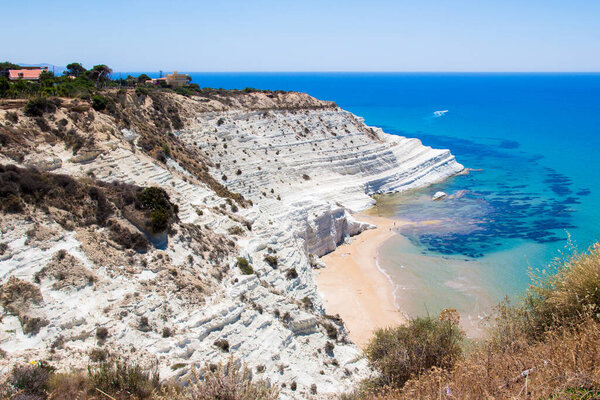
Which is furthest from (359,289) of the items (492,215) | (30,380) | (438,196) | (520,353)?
(438,196)

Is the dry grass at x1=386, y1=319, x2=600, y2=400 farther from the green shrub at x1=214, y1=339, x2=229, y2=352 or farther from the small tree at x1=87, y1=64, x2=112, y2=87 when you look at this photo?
the small tree at x1=87, y1=64, x2=112, y2=87

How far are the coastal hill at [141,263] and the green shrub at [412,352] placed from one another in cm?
281

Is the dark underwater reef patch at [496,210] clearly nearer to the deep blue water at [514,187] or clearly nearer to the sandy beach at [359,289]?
the deep blue water at [514,187]

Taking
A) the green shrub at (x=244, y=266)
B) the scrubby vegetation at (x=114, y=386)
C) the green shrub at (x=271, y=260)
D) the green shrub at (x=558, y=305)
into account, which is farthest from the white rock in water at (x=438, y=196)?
the scrubby vegetation at (x=114, y=386)

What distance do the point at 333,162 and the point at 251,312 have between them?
35506mm

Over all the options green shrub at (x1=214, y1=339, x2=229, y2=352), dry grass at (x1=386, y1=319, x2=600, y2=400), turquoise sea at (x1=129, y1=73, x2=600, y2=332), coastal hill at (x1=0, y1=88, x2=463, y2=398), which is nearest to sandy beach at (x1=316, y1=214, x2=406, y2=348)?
turquoise sea at (x1=129, y1=73, x2=600, y2=332)

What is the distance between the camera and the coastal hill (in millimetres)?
13352

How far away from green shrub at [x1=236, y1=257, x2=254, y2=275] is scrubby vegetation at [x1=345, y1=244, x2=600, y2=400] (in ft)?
24.9

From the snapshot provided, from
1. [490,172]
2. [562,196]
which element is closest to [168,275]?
[562,196]

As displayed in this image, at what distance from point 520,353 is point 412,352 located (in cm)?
305

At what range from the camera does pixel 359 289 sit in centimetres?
2947

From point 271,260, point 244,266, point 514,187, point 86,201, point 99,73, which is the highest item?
point 99,73

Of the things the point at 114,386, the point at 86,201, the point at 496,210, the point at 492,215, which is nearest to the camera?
the point at 114,386

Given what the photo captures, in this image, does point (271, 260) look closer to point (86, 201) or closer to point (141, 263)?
point (141, 263)
